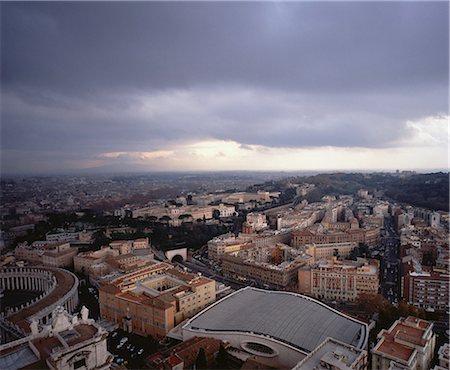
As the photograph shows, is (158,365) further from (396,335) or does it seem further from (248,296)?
(396,335)

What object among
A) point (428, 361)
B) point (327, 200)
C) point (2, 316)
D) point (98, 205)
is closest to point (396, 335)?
point (428, 361)

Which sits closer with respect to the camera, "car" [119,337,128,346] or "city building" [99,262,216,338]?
"car" [119,337,128,346]

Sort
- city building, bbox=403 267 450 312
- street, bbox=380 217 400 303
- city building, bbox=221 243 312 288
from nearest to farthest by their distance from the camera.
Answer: city building, bbox=403 267 450 312 → street, bbox=380 217 400 303 → city building, bbox=221 243 312 288

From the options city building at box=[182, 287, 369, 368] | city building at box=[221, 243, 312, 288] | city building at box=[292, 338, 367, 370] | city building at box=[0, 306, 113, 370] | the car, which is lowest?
the car

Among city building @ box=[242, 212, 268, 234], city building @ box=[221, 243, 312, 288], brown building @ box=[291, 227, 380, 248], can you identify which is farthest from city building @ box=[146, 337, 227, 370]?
city building @ box=[242, 212, 268, 234]

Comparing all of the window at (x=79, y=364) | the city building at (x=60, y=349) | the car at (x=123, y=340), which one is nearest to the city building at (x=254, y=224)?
the car at (x=123, y=340)

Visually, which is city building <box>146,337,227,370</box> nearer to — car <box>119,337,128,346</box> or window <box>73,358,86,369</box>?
car <box>119,337,128,346</box>

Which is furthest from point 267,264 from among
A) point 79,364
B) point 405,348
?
point 79,364

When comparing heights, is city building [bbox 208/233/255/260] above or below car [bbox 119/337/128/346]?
above
